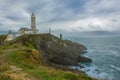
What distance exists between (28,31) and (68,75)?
62.1m

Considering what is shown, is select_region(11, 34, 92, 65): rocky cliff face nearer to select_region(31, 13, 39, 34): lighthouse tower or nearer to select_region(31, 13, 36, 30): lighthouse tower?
select_region(31, 13, 39, 34): lighthouse tower

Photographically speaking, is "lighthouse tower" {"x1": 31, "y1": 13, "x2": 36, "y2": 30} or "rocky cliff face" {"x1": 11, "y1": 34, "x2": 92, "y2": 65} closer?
"rocky cliff face" {"x1": 11, "y1": 34, "x2": 92, "y2": 65}

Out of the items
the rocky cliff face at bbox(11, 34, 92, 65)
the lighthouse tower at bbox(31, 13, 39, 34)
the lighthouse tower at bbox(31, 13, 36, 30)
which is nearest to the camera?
the rocky cliff face at bbox(11, 34, 92, 65)

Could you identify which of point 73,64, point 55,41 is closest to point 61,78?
point 73,64

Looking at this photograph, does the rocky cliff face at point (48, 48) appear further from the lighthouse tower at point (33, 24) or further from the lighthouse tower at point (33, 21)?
the lighthouse tower at point (33, 21)

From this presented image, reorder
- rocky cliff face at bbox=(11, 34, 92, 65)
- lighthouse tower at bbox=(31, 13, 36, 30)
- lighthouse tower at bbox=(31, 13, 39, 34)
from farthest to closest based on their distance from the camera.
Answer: lighthouse tower at bbox=(31, 13, 36, 30)
lighthouse tower at bbox=(31, 13, 39, 34)
rocky cliff face at bbox=(11, 34, 92, 65)

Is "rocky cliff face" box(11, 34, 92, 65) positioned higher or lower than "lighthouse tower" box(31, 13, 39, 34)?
lower

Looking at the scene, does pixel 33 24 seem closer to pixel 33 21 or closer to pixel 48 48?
pixel 33 21


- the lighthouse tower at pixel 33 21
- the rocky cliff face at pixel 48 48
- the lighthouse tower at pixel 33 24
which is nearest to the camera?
the rocky cliff face at pixel 48 48

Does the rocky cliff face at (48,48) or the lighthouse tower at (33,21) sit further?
the lighthouse tower at (33,21)

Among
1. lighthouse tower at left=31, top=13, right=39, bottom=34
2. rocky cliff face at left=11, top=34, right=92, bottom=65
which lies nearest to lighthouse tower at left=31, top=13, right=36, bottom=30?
lighthouse tower at left=31, top=13, right=39, bottom=34

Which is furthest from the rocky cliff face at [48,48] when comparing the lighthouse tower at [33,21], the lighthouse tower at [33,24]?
the lighthouse tower at [33,21]

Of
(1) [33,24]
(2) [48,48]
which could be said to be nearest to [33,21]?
A: (1) [33,24]

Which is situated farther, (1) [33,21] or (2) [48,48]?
(1) [33,21]
